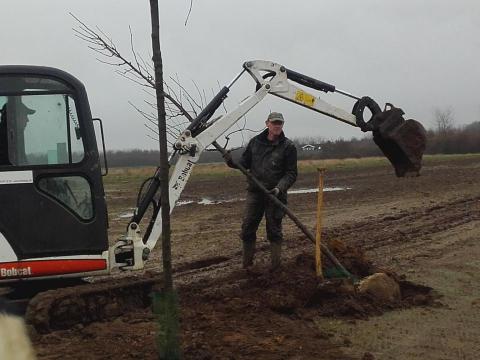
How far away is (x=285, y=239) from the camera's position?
12.6 meters

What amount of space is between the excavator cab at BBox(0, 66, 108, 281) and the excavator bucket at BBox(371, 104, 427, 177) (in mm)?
3728

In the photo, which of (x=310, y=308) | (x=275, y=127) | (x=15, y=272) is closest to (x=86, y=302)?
(x=15, y=272)

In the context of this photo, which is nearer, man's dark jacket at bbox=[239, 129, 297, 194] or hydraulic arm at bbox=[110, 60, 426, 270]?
hydraulic arm at bbox=[110, 60, 426, 270]

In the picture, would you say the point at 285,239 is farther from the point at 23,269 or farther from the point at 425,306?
the point at 23,269

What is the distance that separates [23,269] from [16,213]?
1.83ft

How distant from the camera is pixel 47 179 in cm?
644

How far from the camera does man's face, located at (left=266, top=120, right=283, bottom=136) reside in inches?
327

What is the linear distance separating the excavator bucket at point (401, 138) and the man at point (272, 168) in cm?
117

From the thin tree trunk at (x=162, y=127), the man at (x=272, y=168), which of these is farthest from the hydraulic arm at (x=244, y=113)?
the thin tree trunk at (x=162, y=127)

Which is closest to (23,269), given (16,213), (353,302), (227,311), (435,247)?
(16,213)

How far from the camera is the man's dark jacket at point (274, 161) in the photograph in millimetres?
8375

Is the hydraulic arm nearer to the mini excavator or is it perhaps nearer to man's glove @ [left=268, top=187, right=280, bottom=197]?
the mini excavator

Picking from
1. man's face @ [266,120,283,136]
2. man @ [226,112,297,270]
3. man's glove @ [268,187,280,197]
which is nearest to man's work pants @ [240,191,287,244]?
man @ [226,112,297,270]

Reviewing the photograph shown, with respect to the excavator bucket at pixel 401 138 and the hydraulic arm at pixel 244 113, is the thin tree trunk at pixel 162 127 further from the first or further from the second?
the excavator bucket at pixel 401 138
